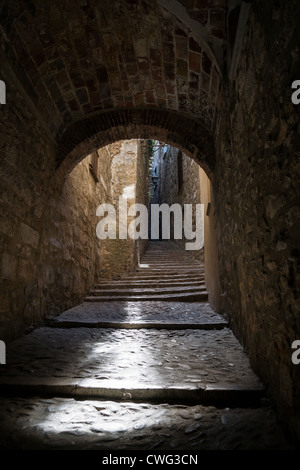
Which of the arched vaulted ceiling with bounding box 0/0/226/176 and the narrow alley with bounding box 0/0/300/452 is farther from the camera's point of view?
the arched vaulted ceiling with bounding box 0/0/226/176

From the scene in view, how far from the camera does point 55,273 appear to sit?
10.9ft

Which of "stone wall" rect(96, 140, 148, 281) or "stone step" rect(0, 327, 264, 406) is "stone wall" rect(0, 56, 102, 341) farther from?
"stone wall" rect(96, 140, 148, 281)

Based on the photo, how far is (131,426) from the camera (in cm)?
119

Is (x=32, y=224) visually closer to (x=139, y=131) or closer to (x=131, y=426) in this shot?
(x=139, y=131)

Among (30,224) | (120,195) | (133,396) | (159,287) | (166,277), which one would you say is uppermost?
(120,195)

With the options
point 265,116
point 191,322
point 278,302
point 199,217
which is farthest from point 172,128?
point 199,217

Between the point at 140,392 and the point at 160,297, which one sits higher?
the point at 140,392

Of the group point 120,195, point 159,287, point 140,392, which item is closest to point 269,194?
point 140,392

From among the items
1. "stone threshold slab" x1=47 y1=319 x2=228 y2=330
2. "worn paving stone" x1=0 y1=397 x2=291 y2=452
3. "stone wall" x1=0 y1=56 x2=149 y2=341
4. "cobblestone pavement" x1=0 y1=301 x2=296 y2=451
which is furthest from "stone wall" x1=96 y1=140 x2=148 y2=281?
"worn paving stone" x1=0 y1=397 x2=291 y2=452

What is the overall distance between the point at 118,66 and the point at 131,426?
9.58ft

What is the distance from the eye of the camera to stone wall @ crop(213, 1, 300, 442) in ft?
3.28

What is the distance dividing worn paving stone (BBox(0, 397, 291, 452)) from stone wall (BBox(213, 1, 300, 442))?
160mm

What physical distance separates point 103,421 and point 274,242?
1.17 m

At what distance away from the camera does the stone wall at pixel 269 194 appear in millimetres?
1000
